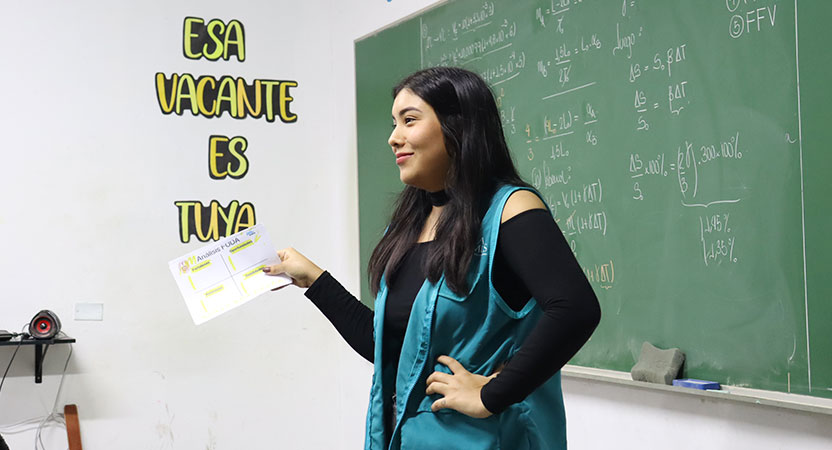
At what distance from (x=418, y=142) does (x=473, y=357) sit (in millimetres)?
359

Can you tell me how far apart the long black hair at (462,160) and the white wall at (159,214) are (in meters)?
1.98

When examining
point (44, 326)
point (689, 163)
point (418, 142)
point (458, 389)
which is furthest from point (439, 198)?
point (44, 326)

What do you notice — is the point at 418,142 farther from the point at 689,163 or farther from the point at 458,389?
the point at 689,163

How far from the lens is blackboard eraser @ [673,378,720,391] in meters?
1.99

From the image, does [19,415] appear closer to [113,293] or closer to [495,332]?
[113,293]

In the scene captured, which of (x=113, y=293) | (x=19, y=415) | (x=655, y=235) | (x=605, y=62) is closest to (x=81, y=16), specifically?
(x=113, y=293)

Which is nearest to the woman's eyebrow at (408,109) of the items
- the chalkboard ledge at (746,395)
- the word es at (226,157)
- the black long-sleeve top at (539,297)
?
the black long-sleeve top at (539,297)

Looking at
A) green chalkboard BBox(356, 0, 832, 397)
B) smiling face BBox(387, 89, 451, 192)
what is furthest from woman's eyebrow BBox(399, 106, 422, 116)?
green chalkboard BBox(356, 0, 832, 397)

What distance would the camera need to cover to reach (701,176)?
2043 millimetres

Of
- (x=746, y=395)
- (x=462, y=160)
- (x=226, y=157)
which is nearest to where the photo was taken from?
(x=462, y=160)

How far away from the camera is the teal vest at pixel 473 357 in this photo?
1220mm

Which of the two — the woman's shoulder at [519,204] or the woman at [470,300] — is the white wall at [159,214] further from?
the woman's shoulder at [519,204]

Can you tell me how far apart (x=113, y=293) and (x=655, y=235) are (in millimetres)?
2234

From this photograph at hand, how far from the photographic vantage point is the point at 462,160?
128cm
